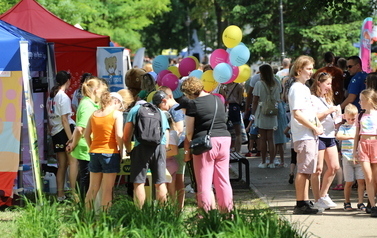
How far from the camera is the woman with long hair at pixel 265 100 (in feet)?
39.8

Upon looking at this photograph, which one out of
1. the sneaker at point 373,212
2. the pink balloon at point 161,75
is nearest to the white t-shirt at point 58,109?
the pink balloon at point 161,75

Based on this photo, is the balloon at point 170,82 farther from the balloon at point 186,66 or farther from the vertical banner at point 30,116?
the vertical banner at point 30,116

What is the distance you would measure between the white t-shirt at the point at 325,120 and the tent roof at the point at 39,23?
5.67 m

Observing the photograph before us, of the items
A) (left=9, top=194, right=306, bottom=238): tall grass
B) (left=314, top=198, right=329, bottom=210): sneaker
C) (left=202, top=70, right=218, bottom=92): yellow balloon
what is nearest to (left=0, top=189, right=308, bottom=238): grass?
(left=9, top=194, right=306, bottom=238): tall grass

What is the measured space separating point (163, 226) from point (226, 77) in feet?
12.2

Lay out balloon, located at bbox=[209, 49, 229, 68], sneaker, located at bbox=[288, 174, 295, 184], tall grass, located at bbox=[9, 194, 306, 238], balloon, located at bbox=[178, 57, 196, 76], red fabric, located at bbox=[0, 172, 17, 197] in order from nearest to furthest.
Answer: tall grass, located at bbox=[9, 194, 306, 238]
red fabric, located at bbox=[0, 172, 17, 197]
balloon, located at bbox=[209, 49, 229, 68]
sneaker, located at bbox=[288, 174, 295, 184]
balloon, located at bbox=[178, 57, 196, 76]

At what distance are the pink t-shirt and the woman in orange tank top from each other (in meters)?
2.88

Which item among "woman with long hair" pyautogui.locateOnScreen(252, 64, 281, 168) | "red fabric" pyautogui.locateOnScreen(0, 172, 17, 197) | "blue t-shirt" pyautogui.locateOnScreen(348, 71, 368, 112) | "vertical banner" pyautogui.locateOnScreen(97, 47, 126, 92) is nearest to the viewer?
"red fabric" pyautogui.locateOnScreen(0, 172, 17, 197)

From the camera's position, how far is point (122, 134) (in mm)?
7645

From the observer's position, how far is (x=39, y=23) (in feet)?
42.5

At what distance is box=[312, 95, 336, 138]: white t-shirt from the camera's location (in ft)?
27.8

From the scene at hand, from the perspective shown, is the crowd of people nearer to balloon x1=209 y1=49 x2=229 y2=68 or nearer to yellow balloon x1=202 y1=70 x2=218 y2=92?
yellow balloon x1=202 y1=70 x2=218 y2=92

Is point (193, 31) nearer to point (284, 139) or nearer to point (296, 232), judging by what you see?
point (284, 139)

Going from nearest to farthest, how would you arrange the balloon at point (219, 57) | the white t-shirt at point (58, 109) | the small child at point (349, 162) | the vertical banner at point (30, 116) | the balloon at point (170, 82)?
1. the vertical banner at point (30, 116)
2. the small child at point (349, 162)
3. the white t-shirt at point (58, 109)
4. the balloon at point (219, 57)
5. the balloon at point (170, 82)
